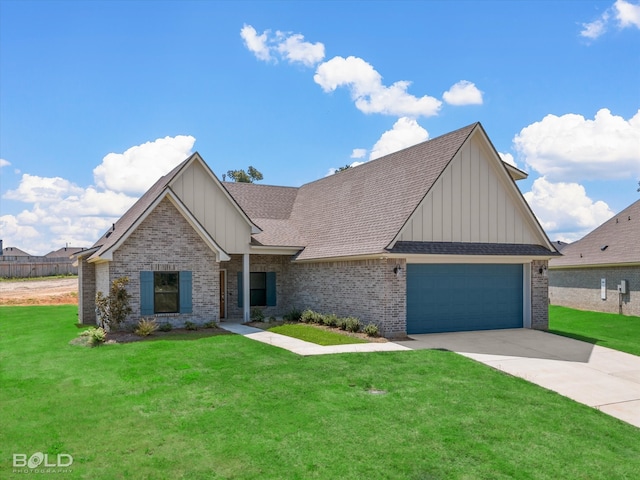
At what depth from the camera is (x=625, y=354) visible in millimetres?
15125

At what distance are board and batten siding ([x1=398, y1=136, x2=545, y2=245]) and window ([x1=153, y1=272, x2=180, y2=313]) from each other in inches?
331

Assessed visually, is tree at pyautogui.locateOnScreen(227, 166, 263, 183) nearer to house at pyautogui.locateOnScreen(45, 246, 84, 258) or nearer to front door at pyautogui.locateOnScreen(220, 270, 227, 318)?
front door at pyautogui.locateOnScreen(220, 270, 227, 318)

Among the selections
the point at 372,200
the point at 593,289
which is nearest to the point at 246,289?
the point at 372,200

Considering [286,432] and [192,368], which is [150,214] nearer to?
[192,368]

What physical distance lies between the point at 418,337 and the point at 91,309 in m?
14.2

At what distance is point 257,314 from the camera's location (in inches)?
861

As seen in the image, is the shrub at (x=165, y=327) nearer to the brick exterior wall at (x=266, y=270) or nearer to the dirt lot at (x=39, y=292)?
the brick exterior wall at (x=266, y=270)

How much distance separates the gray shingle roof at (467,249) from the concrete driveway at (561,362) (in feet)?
9.24

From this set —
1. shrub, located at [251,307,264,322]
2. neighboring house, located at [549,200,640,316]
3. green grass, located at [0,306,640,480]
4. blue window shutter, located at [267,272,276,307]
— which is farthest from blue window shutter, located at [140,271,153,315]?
neighboring house, located at [549,200,640,316]

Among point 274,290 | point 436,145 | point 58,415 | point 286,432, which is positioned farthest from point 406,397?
point 274,290

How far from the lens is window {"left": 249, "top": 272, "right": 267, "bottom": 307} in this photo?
2295 centimetres

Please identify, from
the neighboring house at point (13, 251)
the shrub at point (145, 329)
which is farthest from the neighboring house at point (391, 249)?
the neighboring house at point (13, 251)

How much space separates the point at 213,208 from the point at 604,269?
22.0 m

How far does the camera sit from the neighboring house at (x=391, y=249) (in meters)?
17.4
